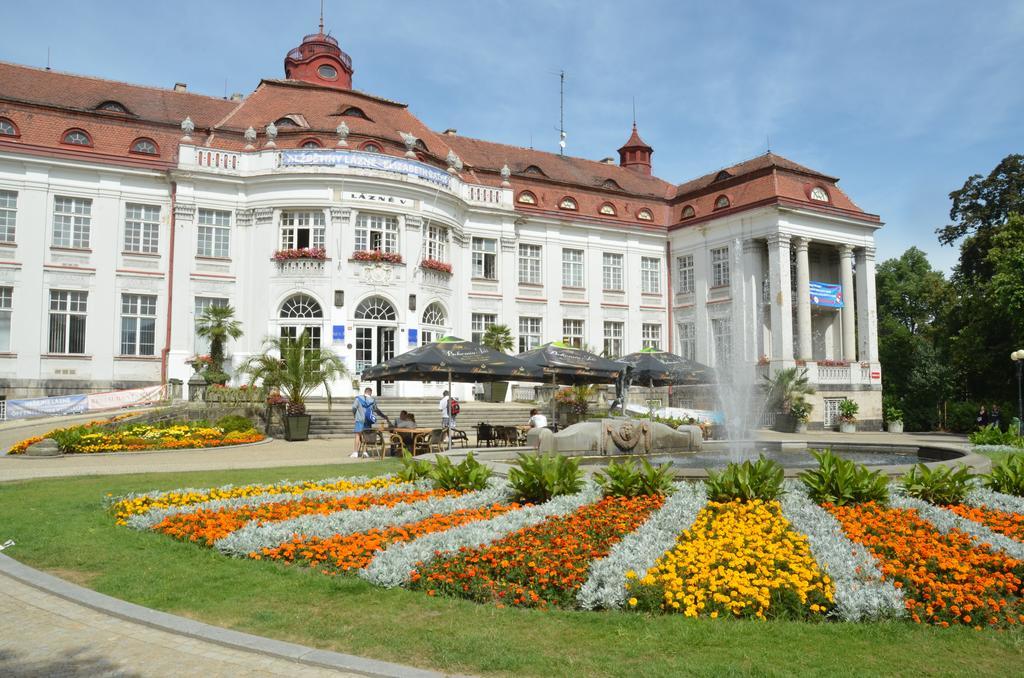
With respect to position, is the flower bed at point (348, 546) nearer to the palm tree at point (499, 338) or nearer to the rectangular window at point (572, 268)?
the palm tree at point (499, 338)

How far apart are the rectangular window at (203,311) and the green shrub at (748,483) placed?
1072 inches

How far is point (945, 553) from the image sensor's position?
23.0 ft

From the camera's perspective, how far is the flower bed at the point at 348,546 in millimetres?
7484

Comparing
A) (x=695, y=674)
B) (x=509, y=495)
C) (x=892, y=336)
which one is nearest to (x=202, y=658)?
Result: (x=695, y=674)

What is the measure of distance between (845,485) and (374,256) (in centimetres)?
2574

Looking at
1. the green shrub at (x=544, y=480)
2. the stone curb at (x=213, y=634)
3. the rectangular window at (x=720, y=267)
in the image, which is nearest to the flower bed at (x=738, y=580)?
the stone curb at (x=213, y=634)

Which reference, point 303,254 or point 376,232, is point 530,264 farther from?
point 303,254

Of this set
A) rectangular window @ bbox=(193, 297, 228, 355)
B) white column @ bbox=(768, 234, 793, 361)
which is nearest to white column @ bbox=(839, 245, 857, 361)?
white column @ bbox=(768, 234, 793, 361)

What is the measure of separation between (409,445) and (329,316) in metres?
14.4

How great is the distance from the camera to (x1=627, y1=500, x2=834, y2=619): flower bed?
19.7ft

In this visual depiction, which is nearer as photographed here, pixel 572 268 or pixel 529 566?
pixel 529 566

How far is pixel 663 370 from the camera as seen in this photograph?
22422 millimetres

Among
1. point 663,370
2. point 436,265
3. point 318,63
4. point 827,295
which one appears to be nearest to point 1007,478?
point 663,370

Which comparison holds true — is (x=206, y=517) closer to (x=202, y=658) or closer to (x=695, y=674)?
(x=202, y=658)
